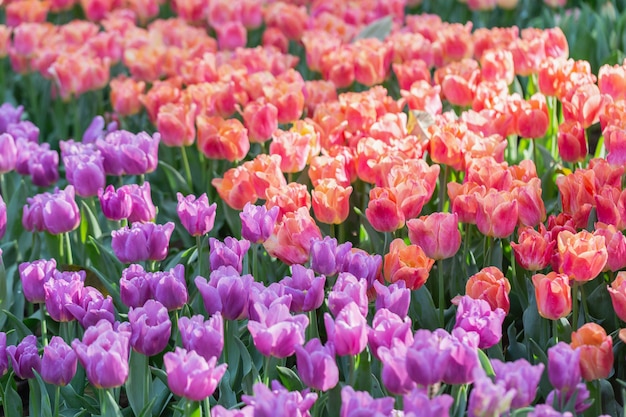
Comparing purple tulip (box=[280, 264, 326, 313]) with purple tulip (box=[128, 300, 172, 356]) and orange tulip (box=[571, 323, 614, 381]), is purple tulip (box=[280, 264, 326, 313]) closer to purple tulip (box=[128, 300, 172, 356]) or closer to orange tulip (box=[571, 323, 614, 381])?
purple tulip (box=[128, 300, 172, 356])

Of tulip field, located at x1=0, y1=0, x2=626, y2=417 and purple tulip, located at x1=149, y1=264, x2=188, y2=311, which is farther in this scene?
purple tulip, located at x1=149, y1=264, x2=188, y2=311

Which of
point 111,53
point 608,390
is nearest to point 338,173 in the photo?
point 608,390

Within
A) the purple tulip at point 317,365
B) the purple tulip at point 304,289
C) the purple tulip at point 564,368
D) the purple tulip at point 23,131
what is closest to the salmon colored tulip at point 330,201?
the purple tulip at point 304,289

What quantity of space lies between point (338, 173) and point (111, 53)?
79.8 inches

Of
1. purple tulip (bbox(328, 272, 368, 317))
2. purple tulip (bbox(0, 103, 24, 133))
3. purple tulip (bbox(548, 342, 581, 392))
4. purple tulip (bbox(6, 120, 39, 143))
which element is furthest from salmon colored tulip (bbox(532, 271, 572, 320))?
purple tulip (bbox(0, 103, 24, 133))

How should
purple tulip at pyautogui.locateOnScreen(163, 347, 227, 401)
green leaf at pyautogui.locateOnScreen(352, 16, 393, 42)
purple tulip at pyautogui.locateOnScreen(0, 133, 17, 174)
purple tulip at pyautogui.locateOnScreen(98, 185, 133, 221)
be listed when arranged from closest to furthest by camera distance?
purple tulip at pyautogui.locateOnScreen(163, 347, 227, 401) → purple tulip at pyautogui.locateOnScreen(98, 185, 133, 221) → purple tulip at pyautogui.locateOnScreen(0, 133, 17, 174) → green leaf at pyautogui.locateOnScreen(352, 16, 393, 42)

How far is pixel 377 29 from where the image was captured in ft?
14.1

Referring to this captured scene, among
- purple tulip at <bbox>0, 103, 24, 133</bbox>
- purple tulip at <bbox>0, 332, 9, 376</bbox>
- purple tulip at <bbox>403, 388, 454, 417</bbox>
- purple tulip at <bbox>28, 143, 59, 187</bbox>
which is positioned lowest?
purple tulip at <bbox>0, 103, 24, 133</bbox>

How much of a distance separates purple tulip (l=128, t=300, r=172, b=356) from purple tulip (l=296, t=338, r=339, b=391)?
32cm

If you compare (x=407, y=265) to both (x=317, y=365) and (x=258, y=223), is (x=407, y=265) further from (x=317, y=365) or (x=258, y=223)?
(x=317, y=365)

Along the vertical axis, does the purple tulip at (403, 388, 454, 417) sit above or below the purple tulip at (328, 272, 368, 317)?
above

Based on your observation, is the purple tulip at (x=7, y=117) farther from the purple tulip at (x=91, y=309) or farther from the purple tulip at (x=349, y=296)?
the purple tulip at (x=349, y=296)

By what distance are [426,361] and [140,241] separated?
91 centimetres

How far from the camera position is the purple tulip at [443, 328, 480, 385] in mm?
1543
